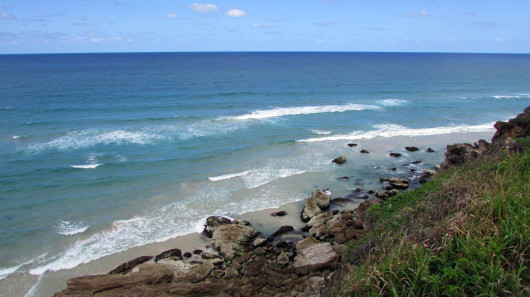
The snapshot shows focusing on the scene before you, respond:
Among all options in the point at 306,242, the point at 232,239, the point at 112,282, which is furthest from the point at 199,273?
the point at 306,242

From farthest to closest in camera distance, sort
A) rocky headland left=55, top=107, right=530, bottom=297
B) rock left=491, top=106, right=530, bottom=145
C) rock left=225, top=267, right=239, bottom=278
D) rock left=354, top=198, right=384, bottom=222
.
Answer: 1. rock left=491, top=106, right=530, bottom=145
2. rock left=354, top=198, right=384, bottom=222
3. rock left=225, top=267, right=239, bottom=278
4. rocky headland left=55, top=107, right=530, bottom=297

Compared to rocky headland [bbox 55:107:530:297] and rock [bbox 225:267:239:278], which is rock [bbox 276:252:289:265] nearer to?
rocky headland [bbox 55:107:530:297]

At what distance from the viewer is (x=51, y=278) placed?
47.7 ft

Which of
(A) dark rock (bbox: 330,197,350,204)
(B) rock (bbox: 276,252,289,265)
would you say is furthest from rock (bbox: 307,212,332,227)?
(B) rock (bbox: 276,252,289,265)

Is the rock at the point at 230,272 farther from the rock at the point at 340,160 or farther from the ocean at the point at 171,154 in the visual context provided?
the rock at the point at 340,160

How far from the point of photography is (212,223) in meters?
18.0

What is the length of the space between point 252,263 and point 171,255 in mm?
3702

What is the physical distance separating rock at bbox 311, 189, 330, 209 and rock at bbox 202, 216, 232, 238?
5080mm

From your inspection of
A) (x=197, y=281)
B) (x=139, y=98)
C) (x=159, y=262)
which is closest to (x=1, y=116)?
(x=139, y=98)

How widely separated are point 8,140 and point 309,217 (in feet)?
90.3

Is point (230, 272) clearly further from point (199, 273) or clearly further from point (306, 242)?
point (306, 242)

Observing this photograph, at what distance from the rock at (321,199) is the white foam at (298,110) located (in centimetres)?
2094

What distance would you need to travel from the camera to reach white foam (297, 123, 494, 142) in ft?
111

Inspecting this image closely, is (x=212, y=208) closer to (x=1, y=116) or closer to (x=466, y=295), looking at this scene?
(x=466, y=295)
